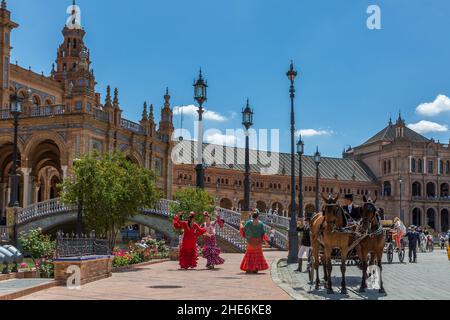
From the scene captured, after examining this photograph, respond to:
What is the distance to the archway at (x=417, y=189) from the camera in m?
112

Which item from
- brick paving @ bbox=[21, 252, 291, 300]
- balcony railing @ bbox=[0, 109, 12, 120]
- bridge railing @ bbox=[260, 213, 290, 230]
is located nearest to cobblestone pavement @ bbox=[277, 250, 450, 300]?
brick paving @ bbox=[21, 252, 291, 300]

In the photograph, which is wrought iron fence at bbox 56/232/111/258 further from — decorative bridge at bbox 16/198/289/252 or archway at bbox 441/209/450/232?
archway at bbox 441/209/450/232

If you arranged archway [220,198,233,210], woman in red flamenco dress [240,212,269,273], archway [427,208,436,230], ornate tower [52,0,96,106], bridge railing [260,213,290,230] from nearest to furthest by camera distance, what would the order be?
woman in red flamenco dress [240,212,269,273] → bridge railing [260,213,290,230] → ornate tower [52,0,96,106] → archway [220,198,233,210] → archway [427,208,436,230]

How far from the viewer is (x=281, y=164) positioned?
105 m

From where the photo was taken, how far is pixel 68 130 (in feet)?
136

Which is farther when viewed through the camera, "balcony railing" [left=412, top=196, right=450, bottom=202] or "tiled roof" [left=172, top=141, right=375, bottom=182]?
"balcony railing" [left=412, top=196, right=450, bottom=202]

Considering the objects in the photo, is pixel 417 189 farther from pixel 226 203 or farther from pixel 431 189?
pixel 226 203

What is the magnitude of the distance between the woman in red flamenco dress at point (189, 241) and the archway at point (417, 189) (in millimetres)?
97237

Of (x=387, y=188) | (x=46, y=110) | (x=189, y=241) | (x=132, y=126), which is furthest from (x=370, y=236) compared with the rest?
(x=387, y=188)

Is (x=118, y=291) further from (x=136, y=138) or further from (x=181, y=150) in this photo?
(x=181, y=150)

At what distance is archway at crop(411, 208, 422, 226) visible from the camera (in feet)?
366

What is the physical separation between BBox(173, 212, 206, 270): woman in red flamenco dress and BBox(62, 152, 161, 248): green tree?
3908 mm

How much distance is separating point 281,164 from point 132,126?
59.7 m
